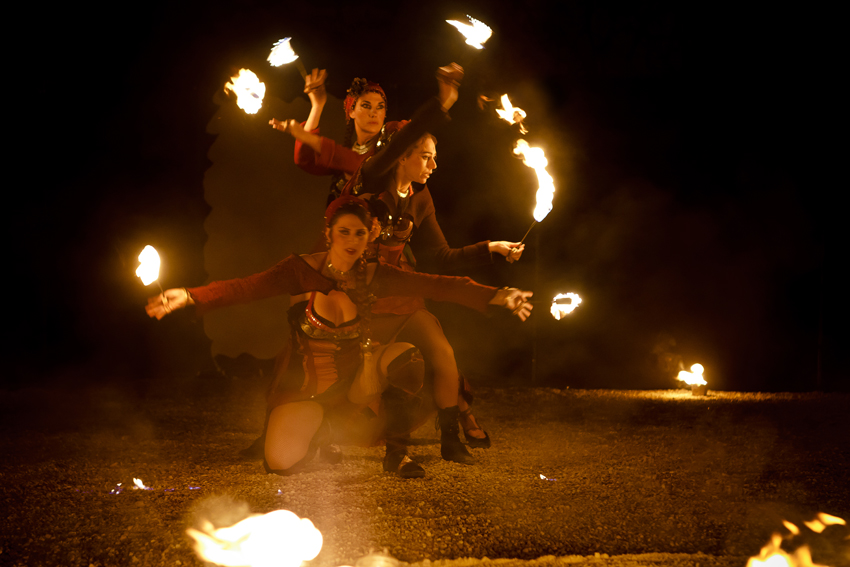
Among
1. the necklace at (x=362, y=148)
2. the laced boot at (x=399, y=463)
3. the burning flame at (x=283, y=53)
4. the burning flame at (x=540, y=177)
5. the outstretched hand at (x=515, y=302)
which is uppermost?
the burning flame at (x=283, y=53)

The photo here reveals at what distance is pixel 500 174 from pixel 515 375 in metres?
1.97

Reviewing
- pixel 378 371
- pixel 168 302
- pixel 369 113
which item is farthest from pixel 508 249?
pixel 168 302

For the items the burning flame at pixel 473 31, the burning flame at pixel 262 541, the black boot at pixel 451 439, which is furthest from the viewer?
the black boot at pixel 451 439

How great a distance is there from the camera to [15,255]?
580 centimetres

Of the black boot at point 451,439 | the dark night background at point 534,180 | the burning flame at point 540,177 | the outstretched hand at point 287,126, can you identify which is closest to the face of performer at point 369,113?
the outstretched hand at point 287,126

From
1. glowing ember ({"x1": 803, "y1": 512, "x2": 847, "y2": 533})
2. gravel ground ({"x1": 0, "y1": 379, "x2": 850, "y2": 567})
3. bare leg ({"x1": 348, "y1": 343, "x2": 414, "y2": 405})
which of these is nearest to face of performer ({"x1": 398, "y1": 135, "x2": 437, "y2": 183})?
bare leg ({"x1": 348, "y1": 343, "x2": 414, "y2": 405})

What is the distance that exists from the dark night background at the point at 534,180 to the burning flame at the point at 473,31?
2460mm

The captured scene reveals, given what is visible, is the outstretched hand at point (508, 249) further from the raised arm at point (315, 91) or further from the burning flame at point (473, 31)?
the raised arm at point (315, 91)

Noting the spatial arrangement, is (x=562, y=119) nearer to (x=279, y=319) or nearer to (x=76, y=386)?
(x=279, y=319)

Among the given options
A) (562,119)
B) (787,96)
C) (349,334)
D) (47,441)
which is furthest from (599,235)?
(47,441)

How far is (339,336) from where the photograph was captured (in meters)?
2.96

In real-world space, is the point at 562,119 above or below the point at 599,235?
above

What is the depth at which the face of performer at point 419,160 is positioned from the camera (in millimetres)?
3172

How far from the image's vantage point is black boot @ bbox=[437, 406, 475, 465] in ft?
10.6
